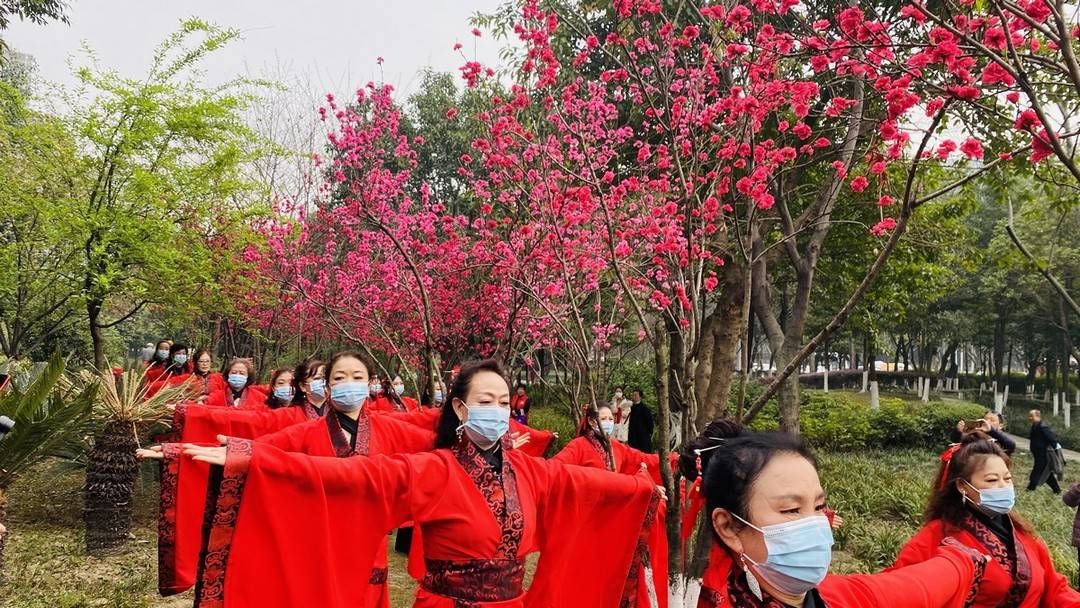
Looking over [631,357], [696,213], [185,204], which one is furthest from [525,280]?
[631,357]

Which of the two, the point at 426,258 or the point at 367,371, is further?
the point at 426,258

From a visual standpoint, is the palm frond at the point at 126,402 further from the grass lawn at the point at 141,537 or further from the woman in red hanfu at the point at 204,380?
the grass lawn at the point at 141,537

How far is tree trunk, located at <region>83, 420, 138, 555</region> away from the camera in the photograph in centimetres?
606

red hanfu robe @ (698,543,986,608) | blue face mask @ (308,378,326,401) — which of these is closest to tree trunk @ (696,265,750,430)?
red hanfu robe @ (698,543,986,608)

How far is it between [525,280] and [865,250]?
19.2ft

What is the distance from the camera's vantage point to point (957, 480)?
3041 millimetres

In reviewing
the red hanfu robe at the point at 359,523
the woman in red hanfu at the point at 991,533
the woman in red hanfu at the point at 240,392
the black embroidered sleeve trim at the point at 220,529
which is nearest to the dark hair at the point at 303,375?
the woman in red hanfu at the point at 240,392

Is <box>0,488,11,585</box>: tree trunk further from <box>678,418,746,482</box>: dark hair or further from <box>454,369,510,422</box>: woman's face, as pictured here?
<box>678,418,746,482</box>: dark hair

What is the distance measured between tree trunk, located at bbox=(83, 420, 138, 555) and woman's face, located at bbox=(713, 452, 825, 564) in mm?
6175

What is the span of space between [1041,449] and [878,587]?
11962mm

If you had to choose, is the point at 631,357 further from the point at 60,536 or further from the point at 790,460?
the point at 790,460

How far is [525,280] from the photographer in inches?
303

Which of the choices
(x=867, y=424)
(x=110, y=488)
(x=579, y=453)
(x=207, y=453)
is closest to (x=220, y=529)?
(x=207, y=453)

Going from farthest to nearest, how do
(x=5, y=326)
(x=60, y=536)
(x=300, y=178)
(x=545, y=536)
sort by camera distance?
1. (x=300, y=178)
2. (x=5, y=326)
3. (x=60, y=536)
4. (x=545, y=536)
